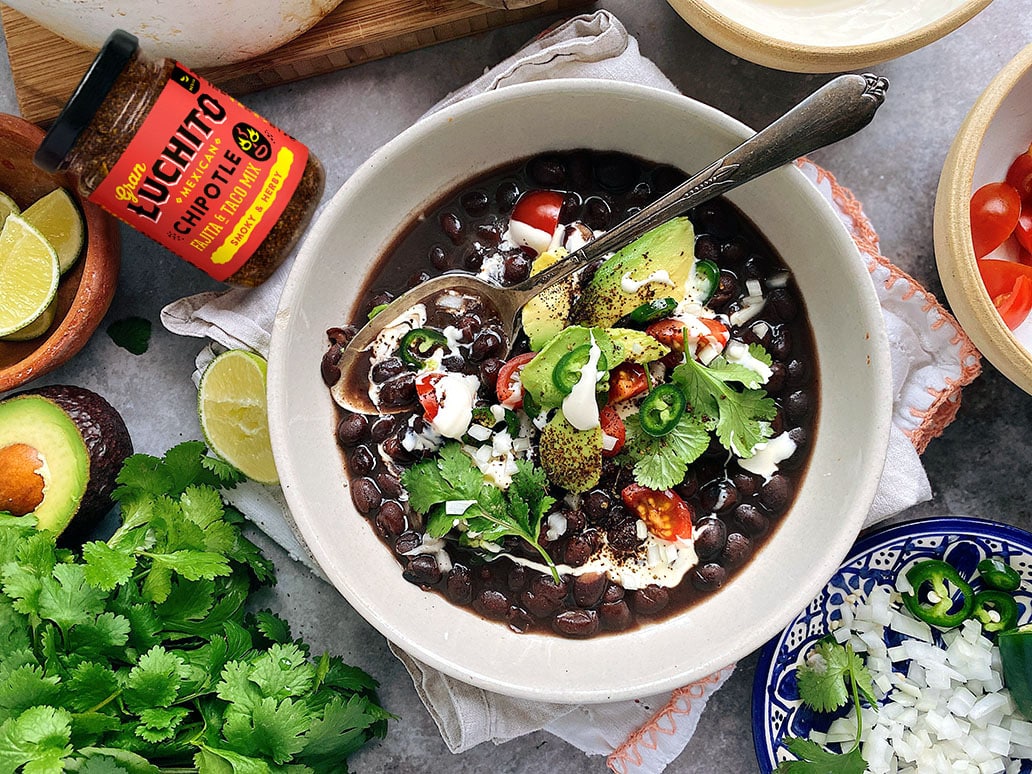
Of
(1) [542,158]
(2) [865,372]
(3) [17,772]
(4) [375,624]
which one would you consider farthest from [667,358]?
(3) [17,772]

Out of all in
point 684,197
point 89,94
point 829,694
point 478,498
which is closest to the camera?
point 89,94

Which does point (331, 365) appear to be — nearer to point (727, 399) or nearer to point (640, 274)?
point (640, 274)

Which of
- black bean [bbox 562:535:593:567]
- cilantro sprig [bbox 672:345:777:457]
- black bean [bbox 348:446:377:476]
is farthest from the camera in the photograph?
black bean [bbox 348:446:377:476]

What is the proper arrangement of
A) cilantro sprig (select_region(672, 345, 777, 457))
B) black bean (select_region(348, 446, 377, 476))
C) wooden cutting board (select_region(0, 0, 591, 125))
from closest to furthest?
cilantro sprig (select_region(672, 345, 777, 457)) → black bean (select_region(348, 446, 377, 476)) → wooden cutting board (select_region(0, 0, 591, 125))

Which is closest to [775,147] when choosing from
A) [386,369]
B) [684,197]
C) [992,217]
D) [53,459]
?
[684,197]

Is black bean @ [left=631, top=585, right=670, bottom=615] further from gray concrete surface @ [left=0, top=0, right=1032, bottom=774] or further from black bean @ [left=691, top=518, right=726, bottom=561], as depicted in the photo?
gray concrete surface @ [left=0, top=0, right=1032, bottom=774]

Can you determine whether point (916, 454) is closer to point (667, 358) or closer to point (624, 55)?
point (667, 358)

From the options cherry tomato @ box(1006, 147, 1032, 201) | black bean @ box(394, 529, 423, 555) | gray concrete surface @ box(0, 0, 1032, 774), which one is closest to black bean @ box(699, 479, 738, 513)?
gray concrete surface @ box(0, 0, 1032, 774)
